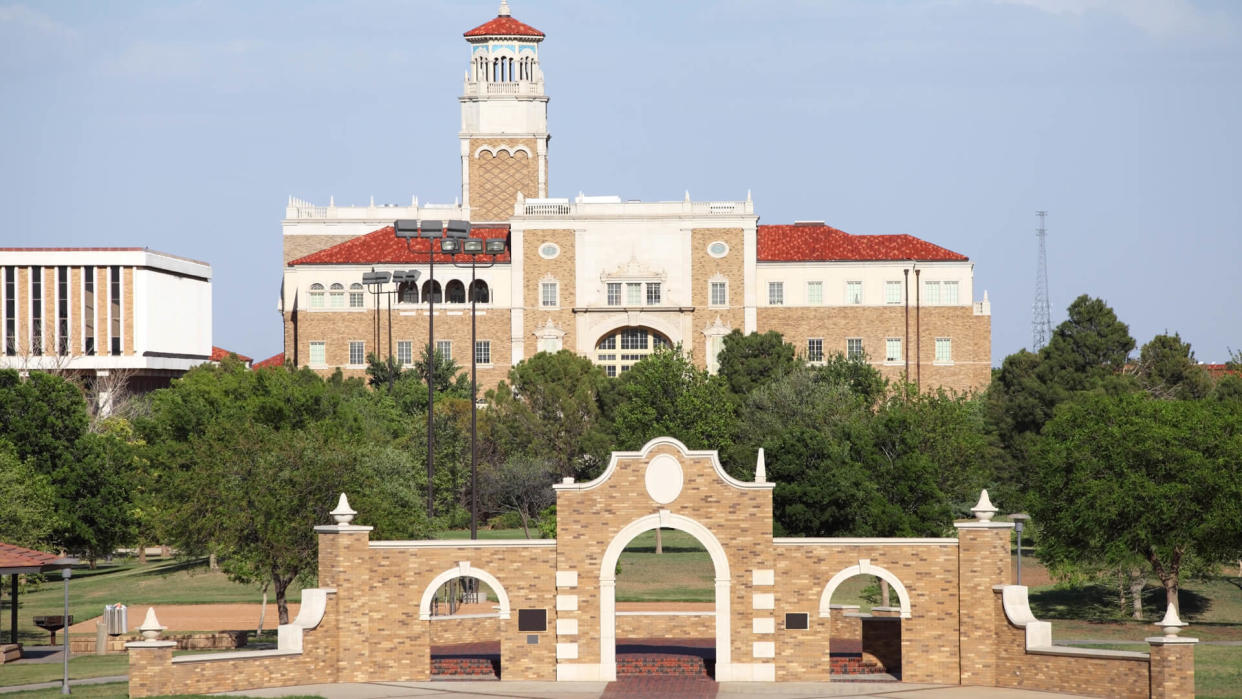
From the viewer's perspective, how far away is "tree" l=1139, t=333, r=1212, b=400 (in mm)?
85312

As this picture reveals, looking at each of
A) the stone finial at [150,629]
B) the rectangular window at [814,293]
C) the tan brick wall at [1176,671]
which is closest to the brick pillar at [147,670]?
the stone finial at [150,629]

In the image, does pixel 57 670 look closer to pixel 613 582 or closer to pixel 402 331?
pixel 613 582

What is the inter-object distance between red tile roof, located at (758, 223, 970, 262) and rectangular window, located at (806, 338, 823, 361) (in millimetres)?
5341

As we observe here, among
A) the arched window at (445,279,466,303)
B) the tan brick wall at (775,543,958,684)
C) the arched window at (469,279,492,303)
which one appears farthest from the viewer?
the arched window at (445,279,466,303)

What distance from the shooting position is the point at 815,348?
4515 inches

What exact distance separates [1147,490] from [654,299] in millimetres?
65558

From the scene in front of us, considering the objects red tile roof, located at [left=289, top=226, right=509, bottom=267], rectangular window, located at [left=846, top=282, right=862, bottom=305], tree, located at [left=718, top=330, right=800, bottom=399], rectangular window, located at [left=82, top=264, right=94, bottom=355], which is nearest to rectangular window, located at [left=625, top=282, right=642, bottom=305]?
red tile roof, located at [left=289, top=226, right=509, bottom=267]

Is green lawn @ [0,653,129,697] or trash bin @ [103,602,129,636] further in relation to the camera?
trash bin @ [103,602,129,636]

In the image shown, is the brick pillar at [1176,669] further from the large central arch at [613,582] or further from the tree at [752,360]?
the tree at [752,360]

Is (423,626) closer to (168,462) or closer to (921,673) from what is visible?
(921,673)

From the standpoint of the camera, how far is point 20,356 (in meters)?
129

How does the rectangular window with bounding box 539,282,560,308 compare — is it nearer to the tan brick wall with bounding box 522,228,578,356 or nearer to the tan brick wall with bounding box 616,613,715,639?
the tan brick wall with bounding box 522,228,578,356

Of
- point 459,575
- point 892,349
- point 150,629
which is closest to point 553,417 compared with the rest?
point 892,349

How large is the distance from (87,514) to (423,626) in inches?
1331
